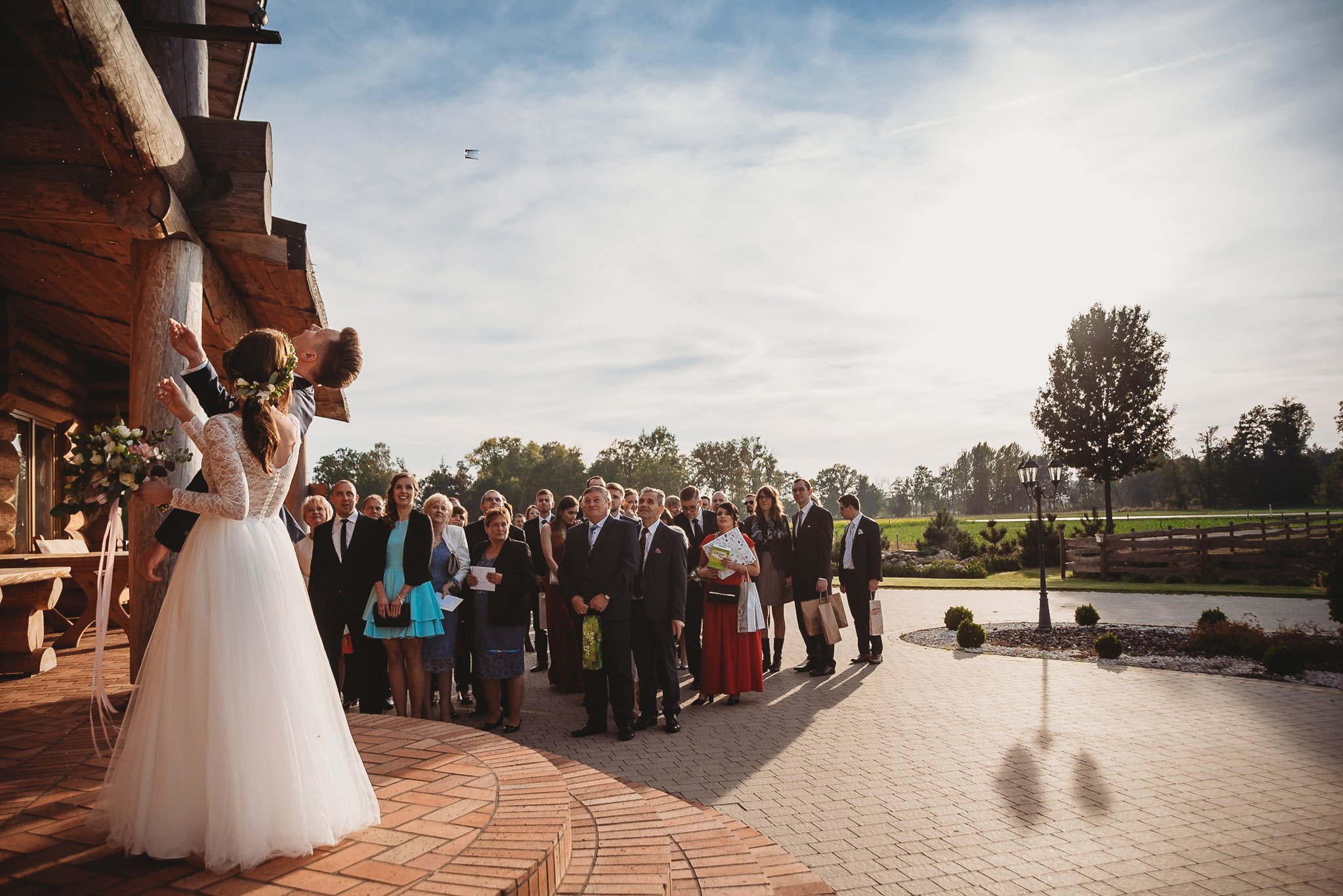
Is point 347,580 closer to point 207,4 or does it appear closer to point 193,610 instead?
point 193,610

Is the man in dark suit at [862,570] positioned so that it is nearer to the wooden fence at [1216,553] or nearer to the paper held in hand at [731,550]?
the paper held in hand at [731,550]

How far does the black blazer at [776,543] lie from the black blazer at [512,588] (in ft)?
12.7

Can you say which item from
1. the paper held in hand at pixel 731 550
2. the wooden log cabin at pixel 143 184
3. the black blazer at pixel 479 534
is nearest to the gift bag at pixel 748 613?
the paper held in hand at pixel 731 550

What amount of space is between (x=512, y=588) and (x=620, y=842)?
11.1ft

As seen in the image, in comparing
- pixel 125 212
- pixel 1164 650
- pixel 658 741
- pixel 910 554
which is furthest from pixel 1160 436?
pixel 125 212

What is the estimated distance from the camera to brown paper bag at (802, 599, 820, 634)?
9336mm

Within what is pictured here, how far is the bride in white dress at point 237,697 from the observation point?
2.77 meters

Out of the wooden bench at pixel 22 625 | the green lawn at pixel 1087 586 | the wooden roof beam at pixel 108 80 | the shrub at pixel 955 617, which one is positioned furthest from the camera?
the green lawn at pixel 1087 586

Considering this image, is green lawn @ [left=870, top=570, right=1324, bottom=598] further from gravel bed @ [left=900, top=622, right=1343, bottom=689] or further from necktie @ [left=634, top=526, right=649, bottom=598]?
necktie @ [left=634, top=526, right=649, bottom=598]

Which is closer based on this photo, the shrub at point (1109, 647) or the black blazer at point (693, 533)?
the black blazer at point (693, 533)

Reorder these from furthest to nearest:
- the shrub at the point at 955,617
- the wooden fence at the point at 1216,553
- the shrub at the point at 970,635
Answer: the wooden fence at the point at 1216,553
the shrub at the point at 955,617
the shrub at the point at 970,635

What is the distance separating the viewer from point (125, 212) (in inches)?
194

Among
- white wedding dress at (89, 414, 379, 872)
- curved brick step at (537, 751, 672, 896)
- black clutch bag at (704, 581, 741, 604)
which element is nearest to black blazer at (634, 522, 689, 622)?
black clutch bag at (704, 581, 741, 604)

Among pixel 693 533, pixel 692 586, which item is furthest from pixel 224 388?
pixel 693 533
